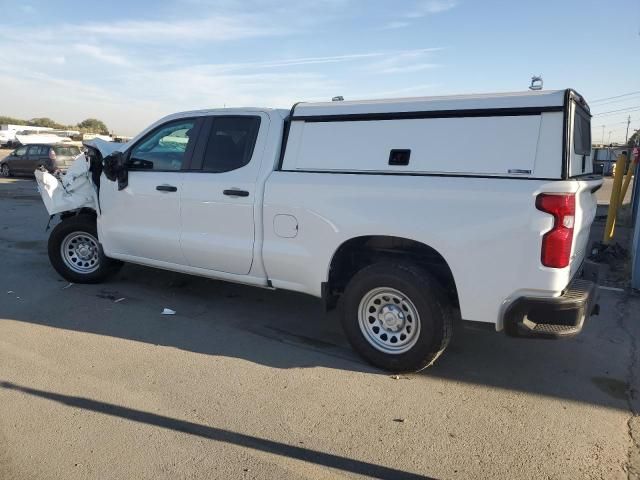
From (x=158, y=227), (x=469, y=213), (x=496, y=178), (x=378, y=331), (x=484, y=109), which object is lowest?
(x=378, y=331)

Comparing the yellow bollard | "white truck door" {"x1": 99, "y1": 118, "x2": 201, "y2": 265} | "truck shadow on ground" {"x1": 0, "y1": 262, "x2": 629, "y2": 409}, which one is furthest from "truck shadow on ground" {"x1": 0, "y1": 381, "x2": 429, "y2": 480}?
the yellow bollard

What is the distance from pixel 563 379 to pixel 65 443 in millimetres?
3540

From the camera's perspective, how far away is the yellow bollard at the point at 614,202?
30.6 feet

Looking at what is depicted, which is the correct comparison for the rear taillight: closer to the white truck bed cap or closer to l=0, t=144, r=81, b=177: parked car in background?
the white truck bed cap

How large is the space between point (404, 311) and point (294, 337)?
121 centimetres

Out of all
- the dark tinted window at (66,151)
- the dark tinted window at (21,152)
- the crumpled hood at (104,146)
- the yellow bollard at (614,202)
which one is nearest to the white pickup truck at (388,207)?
the crumpled hood at (104,146)

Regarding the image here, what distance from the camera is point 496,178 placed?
11.7 feet

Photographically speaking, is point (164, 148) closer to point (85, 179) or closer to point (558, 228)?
point (85, 179)

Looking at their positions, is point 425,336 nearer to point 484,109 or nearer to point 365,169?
point 365,169

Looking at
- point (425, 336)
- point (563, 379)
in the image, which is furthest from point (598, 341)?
point (425, 336)

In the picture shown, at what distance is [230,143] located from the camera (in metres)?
4.96

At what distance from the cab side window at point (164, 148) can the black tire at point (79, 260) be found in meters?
1.12

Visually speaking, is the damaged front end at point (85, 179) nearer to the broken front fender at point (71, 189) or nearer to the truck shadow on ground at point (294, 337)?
the broken front fender at point (71, 189)

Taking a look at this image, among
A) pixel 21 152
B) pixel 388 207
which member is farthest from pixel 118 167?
pixel 21 152
